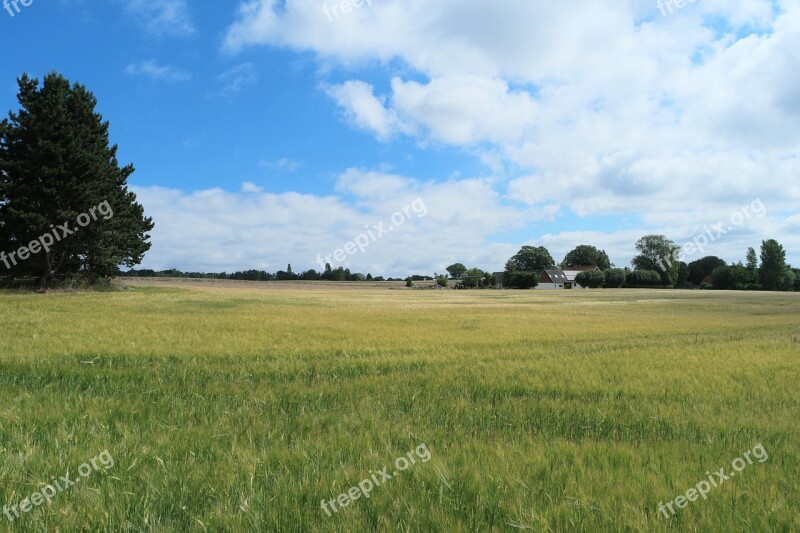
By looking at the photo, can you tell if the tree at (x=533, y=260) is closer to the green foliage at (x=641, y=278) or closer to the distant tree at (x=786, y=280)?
the green foliage at (x=641, y=278)

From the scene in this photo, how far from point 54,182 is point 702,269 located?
173573 mm

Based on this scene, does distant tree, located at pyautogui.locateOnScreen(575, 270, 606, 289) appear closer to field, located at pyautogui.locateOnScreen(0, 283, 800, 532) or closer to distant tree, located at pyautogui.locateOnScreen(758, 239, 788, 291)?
distant tree, located at pyautogui.locateOnScreen(758, 239, 788, 291)

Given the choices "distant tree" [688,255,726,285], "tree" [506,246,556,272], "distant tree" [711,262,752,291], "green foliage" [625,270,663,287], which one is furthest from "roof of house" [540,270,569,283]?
"distant tree" [688,255,726,285]

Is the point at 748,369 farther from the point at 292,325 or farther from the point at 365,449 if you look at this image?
the point at 292,325

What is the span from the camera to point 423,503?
3.52 m

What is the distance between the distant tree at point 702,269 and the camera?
151375mm

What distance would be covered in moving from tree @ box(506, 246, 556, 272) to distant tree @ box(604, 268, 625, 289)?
1636 inches

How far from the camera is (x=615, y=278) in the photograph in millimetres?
123562

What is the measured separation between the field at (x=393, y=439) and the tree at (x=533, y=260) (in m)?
162

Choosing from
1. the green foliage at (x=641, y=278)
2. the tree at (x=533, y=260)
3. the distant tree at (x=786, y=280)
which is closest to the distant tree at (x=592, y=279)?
the green foliage at (x=641, y=278)

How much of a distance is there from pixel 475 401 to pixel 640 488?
11.7 ft

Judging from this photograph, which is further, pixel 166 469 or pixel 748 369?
pixel 748 369

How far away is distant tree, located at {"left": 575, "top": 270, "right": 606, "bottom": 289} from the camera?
413ft

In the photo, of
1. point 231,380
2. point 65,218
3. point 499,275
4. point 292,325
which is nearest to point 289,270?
point 499,275
